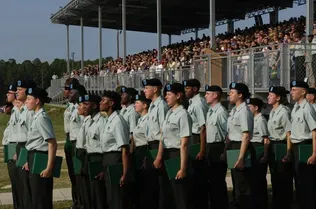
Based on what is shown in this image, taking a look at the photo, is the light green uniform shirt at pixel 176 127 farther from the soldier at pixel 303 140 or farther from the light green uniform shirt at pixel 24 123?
the soldier at pixel 303 140

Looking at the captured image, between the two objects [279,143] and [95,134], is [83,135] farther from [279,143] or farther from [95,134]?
[279,143]

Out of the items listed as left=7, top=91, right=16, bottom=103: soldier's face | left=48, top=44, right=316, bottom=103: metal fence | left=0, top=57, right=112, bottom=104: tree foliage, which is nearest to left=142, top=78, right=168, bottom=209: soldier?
left=7, top=91, right=16, bottom=103: soldier's face

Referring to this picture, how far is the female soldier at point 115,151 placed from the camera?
662 cm

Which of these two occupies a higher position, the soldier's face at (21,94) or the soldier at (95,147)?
the soldier's face at (21,94)

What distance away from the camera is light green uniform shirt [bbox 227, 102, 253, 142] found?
724cm

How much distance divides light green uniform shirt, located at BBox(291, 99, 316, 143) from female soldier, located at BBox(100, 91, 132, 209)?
259cm

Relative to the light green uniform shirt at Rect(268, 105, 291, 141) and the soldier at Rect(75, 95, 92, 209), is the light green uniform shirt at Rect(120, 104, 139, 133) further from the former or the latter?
the light green uniform shirt at Rect(268, 105, 291, 141)

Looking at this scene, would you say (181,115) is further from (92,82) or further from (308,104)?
(92,82)

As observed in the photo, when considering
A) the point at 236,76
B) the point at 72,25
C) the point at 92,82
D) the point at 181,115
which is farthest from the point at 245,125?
the point at 72,25

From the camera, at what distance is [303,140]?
307 inches

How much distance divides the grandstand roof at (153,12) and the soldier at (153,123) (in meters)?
23.0

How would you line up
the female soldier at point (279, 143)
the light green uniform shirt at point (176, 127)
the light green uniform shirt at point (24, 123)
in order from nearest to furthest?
the light green uniform shirt at point (176, 127)
the light green uniform shirt at point (24, 123)
the female soldier at point (279, 143)

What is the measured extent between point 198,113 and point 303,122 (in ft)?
5.48

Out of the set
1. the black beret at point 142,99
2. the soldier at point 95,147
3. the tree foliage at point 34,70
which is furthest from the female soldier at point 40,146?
the tree foliage at point 34,70
